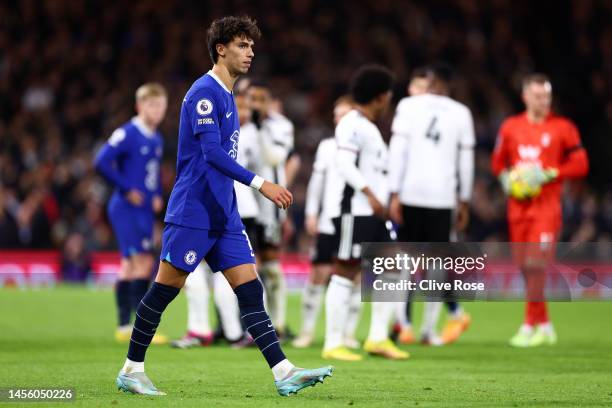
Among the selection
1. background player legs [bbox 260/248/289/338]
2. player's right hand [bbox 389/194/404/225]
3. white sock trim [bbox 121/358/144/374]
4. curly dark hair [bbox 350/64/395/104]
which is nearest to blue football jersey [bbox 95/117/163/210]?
background player legs [bbox 260/248/289/338]

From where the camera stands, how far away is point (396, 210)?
449 inches

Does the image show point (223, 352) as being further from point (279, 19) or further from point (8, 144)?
point (279, 19)

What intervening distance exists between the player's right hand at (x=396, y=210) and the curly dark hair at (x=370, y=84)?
5.20ft

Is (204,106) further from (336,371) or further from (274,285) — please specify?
(274,285)

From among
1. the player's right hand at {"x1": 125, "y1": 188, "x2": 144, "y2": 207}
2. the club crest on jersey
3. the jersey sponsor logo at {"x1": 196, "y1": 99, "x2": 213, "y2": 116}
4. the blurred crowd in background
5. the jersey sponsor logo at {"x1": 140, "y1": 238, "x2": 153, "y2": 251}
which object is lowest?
the club crest on jersey

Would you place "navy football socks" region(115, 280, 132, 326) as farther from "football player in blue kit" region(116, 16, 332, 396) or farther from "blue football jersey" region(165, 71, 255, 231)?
"blue football jersey" region(165, 71, 255, 231)

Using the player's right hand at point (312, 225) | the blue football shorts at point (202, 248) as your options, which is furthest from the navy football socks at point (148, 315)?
the player's right hand at point (312, 225)

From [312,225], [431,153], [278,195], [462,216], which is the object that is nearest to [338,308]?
[462,216]

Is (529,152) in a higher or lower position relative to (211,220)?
higher

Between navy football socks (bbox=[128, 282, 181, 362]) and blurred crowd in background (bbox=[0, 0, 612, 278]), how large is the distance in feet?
44.2

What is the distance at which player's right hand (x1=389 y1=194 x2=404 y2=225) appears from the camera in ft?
37.3

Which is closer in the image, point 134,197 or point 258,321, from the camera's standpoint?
point 258,321

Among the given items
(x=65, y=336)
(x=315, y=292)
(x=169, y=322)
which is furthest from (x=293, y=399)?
(x=169, y=322)

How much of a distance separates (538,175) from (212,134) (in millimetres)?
5427
